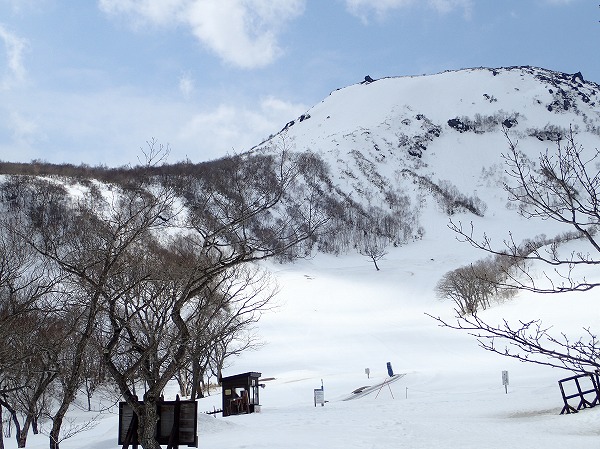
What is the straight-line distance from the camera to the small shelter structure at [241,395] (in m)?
23.0

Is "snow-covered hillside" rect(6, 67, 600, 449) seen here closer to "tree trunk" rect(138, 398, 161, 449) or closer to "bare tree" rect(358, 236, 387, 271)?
"bare tree" rect(358, 236, 387, 271)

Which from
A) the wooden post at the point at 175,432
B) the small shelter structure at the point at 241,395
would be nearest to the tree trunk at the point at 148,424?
the wooden post at the point at 175,432

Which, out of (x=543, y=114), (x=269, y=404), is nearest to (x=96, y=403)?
(x=269, y=404)

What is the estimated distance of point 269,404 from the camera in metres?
26.9

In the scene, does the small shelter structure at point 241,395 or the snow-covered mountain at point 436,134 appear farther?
the snow-covered mountain at point 436,134

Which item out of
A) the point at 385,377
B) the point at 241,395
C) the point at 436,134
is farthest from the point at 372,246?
the point at 241,395

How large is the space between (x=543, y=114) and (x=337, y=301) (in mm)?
138273

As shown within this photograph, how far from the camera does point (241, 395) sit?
23.9m

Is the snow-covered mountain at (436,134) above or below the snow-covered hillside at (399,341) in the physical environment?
above

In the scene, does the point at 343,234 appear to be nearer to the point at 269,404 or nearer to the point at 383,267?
the point at 383,267

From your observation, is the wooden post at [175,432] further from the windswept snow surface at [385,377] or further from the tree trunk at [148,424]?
the windswept snow surface at [385,377]

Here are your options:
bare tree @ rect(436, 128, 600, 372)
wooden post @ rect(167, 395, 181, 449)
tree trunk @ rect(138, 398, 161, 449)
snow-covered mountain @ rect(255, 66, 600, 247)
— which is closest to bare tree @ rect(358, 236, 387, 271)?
snow-covered mountain @ rect(255, 66, 600, 247)

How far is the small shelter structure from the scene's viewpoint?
2305 cm

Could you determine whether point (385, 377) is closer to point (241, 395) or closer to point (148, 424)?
point (241, 395)
